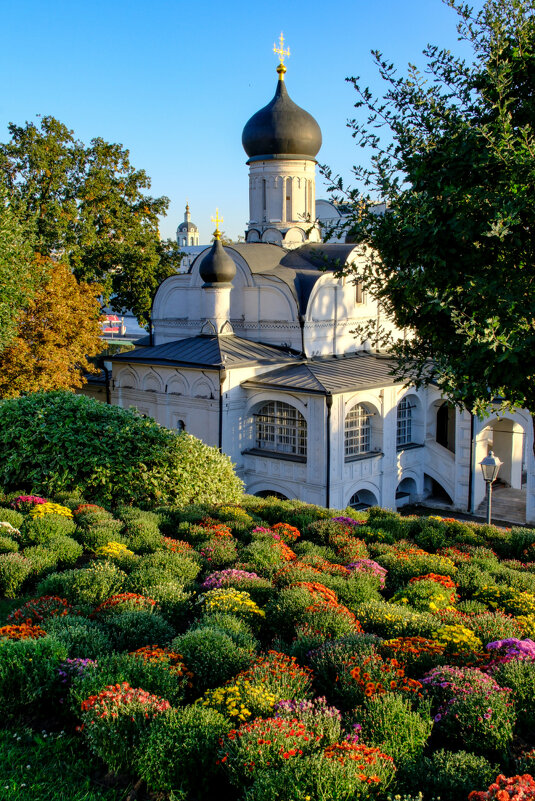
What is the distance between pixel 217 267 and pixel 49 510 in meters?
12.0

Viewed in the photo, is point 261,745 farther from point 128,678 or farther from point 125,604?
point 125,604

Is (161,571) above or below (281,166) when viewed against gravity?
below

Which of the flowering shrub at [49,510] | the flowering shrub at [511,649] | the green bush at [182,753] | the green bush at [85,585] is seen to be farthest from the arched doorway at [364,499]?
the green bush at [182,753]

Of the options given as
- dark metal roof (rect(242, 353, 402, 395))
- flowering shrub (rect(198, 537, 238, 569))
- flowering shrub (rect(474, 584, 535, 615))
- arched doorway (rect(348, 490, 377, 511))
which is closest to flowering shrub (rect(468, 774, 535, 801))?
flowering shrub (rect(474, 584, 535, 615))

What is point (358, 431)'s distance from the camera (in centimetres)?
1925

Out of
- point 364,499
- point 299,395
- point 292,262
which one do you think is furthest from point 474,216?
point 292,262

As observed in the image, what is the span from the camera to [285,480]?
1834cm

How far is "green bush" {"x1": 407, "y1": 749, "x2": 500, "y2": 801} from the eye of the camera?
3607 millimetres

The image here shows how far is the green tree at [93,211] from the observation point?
73.9ft

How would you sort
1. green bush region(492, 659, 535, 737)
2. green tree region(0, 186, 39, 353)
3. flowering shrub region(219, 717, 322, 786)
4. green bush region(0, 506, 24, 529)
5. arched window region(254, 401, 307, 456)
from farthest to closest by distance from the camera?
arched window region(254, 401, 307, 456), green tree region(0, 186, 39, 353), green bush region(0, 506, 24, 529), green bush region(492, 659, 535, 737), flowering shrub region(219, 717, 322, 786)

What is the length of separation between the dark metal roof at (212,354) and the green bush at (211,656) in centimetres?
1344

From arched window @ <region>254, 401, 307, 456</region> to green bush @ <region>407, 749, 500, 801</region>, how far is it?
14563 mm

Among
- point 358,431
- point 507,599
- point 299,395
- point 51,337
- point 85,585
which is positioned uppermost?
point 51,337

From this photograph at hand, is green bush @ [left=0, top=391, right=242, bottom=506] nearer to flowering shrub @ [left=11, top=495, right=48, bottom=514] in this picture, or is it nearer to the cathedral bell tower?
flowering shrub @ [left=11, top=495, right=48, bottom=514]
